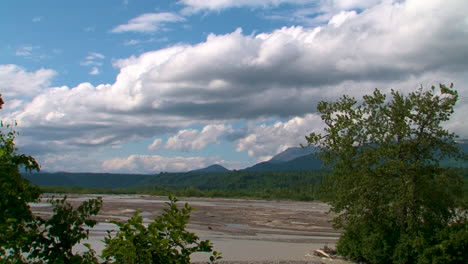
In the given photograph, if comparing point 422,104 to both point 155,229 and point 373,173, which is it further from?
point 155,229

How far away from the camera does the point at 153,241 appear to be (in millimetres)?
4480

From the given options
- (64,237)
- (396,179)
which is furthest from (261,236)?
(64,237)

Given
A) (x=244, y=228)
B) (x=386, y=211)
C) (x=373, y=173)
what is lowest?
(x=244, y=228)

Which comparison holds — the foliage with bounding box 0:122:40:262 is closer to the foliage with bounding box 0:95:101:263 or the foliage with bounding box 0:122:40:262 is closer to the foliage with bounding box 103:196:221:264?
the foliage with bounding box 0:95:101:263

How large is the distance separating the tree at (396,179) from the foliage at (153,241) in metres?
22.1

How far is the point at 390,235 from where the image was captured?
26984mm

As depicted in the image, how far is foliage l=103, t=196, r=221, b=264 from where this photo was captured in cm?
438

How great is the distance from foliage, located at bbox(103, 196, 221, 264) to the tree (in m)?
22.1

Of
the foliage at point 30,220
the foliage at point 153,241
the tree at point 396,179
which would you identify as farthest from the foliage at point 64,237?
the tree at point 396,179

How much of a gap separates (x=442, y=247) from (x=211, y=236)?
27.6m

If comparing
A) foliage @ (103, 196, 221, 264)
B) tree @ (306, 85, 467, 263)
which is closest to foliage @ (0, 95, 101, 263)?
foliage @ (103, 196, 221, 264)

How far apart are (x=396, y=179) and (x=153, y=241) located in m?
23.4

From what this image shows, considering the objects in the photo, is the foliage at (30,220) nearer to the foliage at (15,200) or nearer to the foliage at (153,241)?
the foliage at (15,200)

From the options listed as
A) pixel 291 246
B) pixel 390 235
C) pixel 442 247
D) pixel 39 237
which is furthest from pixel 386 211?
pixel 39 237
